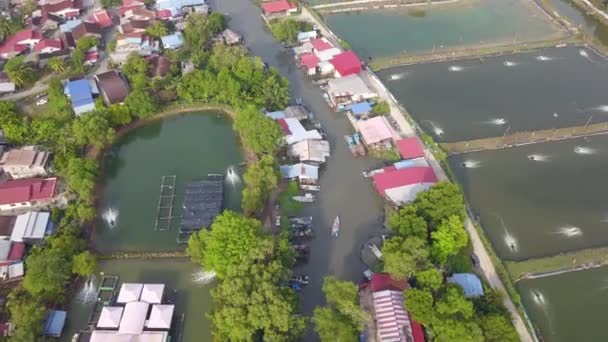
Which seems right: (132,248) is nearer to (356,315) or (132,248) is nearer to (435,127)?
(356,315)

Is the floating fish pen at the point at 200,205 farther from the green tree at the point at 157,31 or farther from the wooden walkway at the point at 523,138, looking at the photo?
the green tree at the point at 157,31

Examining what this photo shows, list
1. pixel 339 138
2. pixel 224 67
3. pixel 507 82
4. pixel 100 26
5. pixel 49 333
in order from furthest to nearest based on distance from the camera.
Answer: pixel 100 26 < pixel 507 82 < pixel 224 67 < pixel 339 138 < pixel 49 333

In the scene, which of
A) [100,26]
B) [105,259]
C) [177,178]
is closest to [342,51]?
[177,178]

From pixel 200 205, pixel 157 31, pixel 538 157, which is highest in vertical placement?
pixel 157 31

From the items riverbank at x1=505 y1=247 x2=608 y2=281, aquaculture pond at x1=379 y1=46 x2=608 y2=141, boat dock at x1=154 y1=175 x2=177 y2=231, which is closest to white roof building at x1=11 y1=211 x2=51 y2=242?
boat dock at x1=154 y1=175 x2=177 y2=231

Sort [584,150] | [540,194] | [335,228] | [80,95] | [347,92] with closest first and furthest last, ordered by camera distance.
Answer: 1. [335,228]
2. [540,194]
3. [584,150]
4. [80,95]
5. [347,92]

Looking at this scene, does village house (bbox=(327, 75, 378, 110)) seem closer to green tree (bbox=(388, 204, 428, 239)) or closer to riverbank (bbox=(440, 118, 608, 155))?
riverbank (bbox=(440, 118, 608, 155))

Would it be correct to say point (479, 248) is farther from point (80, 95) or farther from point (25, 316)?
point (80, 95)

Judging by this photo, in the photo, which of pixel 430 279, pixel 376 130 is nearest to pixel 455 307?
pixel 430 279
